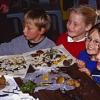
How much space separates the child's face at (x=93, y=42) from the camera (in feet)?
5.36

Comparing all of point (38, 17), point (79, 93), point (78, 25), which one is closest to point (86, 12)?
point (78, 25)

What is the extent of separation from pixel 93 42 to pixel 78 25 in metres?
0.37

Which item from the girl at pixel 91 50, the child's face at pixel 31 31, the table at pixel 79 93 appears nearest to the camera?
the table at pixel 79 93

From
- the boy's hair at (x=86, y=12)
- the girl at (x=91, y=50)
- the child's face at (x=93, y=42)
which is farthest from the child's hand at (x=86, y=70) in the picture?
the boy's hair at (x=86, y=12)

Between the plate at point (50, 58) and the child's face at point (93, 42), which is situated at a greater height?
the child's face at point (93, 42)

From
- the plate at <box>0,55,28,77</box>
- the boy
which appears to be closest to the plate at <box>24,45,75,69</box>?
the plate at <box>0,55,28,77</box>

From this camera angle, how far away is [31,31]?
200 cm

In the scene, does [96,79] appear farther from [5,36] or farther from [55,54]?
[5,36]

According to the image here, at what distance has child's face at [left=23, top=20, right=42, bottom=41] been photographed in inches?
77.6

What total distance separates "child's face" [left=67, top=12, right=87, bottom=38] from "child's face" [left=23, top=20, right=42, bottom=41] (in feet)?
0.64

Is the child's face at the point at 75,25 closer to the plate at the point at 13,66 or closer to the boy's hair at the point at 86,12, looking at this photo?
the boy's hair at the point at 86,12

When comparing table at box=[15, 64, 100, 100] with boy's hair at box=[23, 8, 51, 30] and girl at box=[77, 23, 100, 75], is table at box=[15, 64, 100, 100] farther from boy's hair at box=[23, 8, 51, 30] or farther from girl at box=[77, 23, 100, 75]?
boy's hair at box=[23, 8, 51, 30]

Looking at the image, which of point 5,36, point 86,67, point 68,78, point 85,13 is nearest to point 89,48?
point 86,67

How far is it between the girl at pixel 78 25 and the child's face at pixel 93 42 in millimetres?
319
